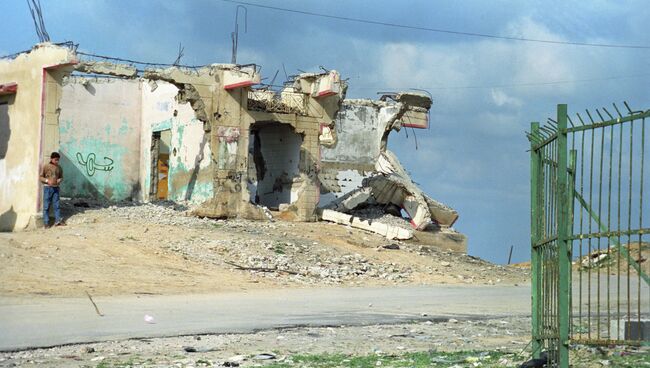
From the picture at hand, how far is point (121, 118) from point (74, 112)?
5.99 ft

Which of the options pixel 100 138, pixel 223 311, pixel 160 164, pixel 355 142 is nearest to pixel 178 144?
pixel 160 164

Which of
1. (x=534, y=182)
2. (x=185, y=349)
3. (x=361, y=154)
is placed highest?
(x=361, y=154)

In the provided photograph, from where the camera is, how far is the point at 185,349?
32.6 ft

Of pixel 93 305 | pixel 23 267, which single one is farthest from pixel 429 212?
pixel 93 305

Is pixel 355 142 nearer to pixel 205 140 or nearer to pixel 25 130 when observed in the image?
pixel 205 140

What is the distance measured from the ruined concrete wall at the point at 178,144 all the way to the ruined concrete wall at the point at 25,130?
5.12 metres

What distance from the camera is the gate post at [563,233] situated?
700 centimetres

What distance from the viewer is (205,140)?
30.3 metres

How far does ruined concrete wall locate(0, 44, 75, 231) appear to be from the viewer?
25.8m

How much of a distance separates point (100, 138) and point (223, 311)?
2450cm

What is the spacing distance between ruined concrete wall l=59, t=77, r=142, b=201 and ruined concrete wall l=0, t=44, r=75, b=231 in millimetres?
7816

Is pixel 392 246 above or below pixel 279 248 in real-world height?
above

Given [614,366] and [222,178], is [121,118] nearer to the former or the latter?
[222,178]

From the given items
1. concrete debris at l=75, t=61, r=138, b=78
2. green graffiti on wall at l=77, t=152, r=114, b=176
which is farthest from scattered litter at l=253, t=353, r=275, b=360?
green graffiti on wall at l=77, t=152, r=114, b=176
